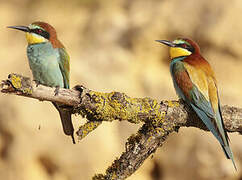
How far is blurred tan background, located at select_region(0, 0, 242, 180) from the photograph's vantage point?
5461 millimetres

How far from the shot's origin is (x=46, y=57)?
2947 millimetres

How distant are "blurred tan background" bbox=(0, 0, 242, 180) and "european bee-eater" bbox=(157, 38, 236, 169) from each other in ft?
8.42

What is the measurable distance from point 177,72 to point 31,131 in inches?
121

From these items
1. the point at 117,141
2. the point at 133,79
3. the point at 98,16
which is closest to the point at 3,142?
the point at 117,141

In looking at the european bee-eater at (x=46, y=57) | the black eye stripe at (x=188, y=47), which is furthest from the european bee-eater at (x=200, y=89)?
the european bee-eater at (x=46, y=57)

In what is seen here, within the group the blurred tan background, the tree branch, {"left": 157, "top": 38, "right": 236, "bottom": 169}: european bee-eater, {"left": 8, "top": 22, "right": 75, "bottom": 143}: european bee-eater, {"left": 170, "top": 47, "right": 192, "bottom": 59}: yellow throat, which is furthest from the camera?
the blurred tan background

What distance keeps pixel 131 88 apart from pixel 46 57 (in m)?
3.11

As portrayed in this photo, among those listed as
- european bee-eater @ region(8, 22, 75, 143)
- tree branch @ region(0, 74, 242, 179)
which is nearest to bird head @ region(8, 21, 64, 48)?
european bee-eater @ region(8, 22, 75, 143)

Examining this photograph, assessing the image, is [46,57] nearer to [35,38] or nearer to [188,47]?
[35,38]

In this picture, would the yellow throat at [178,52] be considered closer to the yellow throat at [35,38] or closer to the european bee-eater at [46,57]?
the european bee-eater at [46,57]

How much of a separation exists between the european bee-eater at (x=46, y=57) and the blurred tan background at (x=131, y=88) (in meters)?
2.49

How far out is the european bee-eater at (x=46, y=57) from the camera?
292 cm

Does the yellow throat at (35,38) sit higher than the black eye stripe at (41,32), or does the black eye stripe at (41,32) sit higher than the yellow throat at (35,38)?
the black eye stripe at (41,32)

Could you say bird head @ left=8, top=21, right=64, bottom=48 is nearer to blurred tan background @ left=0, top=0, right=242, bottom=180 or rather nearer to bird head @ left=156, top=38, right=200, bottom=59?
bird head @ left=156, top=38, right=200, bottom=59
